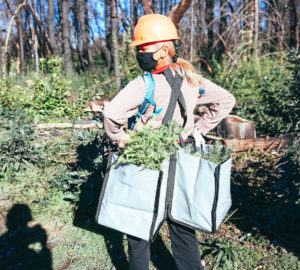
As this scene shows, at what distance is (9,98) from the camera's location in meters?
6.55

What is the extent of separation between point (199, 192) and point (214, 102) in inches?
35.5

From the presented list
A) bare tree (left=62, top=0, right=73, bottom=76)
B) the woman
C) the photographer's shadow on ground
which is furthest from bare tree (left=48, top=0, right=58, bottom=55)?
the woman

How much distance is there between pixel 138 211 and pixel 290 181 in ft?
5.98

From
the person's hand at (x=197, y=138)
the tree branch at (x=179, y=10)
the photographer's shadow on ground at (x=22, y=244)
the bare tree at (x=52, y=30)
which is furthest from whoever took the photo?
the bare tree at (x=52, y=30)


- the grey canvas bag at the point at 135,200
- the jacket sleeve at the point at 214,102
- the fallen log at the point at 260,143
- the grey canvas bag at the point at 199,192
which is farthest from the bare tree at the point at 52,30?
the grey canvas bag at the point at 199,192

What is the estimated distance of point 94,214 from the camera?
3.76 metres

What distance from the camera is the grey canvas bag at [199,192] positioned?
1.95m

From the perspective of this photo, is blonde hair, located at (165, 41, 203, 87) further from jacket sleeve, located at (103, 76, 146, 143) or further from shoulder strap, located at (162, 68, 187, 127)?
jacket sleeve, located at (103, 76, 146, 143)

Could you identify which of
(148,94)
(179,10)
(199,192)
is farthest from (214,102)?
(179,10)

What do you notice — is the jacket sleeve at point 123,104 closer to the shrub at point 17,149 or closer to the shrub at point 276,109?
the shrub at point 17,149

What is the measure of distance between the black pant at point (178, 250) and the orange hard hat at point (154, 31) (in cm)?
136

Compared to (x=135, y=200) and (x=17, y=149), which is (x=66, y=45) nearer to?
(x=17, y=149)

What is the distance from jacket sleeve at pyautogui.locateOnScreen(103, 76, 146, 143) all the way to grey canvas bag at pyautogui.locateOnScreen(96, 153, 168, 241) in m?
0.24

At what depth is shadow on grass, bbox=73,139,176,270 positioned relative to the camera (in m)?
3.08
